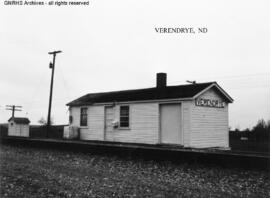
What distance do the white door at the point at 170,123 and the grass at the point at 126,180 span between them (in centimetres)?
652

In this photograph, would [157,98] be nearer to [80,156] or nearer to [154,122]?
[154,122]

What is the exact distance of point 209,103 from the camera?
18156 mm

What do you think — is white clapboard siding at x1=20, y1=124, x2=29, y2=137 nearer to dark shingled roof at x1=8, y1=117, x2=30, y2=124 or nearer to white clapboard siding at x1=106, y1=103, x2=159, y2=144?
dark shingled roof at x1=8, y1=117, x2=30, y2=124

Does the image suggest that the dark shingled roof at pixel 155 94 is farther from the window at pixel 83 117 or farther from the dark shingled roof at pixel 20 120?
the dark shingled roof at pixel 20 120

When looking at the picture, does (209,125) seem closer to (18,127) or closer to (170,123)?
(170,123)

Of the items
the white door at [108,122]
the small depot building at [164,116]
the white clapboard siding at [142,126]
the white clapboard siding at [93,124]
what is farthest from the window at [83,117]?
the white clapboard siding at [142,126]

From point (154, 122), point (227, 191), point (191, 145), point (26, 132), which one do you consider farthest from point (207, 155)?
point (26, 132)

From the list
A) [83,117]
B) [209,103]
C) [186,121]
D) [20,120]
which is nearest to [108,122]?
[83,117]

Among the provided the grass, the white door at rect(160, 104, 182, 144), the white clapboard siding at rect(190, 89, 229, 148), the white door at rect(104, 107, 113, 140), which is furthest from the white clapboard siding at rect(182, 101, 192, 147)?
the grass

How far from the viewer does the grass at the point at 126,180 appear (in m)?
Result: 6.80

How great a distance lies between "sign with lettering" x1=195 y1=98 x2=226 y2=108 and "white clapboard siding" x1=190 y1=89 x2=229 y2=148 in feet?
0.58

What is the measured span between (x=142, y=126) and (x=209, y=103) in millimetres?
3999

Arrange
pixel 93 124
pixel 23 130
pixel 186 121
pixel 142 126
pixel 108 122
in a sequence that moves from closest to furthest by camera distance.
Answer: pixel 186 121, pixel 142 126, pixel 108 122, pixel 93 124, pixel 23 130

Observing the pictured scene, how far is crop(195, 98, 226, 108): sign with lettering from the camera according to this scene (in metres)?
17.3
